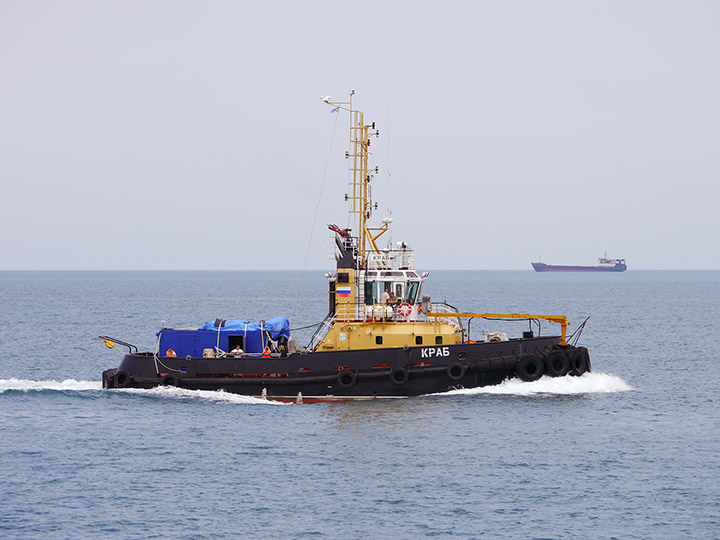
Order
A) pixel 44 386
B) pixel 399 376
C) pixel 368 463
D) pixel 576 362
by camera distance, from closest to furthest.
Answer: pixel 368 463
pixel 399 376
pixel 576 362
pixel 44 386

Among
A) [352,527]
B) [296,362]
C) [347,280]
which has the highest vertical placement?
[347,280]

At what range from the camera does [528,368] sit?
32.6 m

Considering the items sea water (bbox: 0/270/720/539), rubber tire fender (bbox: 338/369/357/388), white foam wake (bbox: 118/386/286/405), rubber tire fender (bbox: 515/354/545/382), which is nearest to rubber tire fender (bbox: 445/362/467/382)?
sea water (bbox: 0/270/720/539)

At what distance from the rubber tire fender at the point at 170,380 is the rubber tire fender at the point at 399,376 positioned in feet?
25.9

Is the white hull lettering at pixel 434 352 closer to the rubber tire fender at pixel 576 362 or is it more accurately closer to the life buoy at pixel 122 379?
the rubber tire fender at pixel 576 362

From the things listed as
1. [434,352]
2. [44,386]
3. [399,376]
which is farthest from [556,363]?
[44,386]

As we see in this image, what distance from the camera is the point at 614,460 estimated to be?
2523 cm

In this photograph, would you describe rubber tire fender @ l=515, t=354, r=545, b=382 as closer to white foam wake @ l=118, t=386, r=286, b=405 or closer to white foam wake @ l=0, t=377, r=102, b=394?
white foam wake @ l=118, t=386, r=286, b=405

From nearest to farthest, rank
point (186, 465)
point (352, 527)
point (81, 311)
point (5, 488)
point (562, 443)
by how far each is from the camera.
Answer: point (352, 527) → point (5, 488) → point (186, 465) → point (562, 443) → point (81, 311)

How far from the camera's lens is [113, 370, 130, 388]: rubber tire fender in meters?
33.4

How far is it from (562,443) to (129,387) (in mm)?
16170

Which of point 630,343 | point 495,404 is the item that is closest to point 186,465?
point 495,404

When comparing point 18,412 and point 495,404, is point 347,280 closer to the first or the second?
point 495,404

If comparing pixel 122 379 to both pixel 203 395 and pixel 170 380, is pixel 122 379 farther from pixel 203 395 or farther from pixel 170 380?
pixel 203 395
